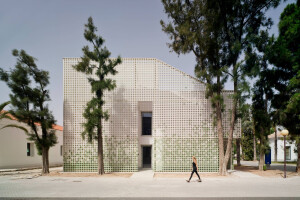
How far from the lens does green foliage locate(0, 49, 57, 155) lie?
1538 cm

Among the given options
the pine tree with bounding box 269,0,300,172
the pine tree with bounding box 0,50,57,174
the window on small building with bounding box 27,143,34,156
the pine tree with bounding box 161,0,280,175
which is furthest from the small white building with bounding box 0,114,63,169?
the pine tree with bounding box 269,0,300,172

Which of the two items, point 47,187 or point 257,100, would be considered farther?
point 257,100

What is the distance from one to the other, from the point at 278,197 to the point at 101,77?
12.5 m

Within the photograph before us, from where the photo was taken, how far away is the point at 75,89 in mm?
17484

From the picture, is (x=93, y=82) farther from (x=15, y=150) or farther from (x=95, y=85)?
(x=15, y=150)

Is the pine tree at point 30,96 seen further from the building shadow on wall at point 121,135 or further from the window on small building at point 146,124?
the window on small building at point 146,124

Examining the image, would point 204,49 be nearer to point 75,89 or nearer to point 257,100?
point 257,100

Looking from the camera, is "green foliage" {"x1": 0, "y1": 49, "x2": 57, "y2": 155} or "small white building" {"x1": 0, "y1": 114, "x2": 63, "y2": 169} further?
"small white building" {"x1": 0, "y1": 114, "x2": 63, "y2": 169}

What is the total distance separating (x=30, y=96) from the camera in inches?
623

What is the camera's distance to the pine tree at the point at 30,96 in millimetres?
15383

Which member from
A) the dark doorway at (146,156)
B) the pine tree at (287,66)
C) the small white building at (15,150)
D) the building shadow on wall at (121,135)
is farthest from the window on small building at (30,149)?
the pine tree at (287,66)

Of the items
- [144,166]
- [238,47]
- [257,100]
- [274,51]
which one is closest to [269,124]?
[257,100]

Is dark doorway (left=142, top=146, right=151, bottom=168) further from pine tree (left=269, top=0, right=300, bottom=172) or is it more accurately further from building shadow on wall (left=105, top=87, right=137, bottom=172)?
pine tree (left=269, top=0, right=300, bottom=172)

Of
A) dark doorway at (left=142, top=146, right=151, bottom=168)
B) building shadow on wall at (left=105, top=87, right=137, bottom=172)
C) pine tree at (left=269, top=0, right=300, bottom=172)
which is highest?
pine tree at (left=269, top=0, right=300, bottom=172)
